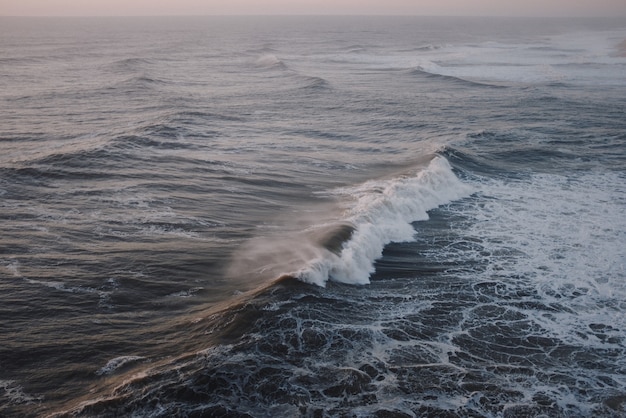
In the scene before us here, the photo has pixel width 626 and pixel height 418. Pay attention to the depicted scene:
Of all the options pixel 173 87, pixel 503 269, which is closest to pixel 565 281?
pixel 503 269

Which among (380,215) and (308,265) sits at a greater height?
(380,215)

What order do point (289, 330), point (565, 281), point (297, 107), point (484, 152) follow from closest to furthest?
1. point (289, 330)
2. point (565, 281)
3. point (484, 152)
4. point (297, 107)

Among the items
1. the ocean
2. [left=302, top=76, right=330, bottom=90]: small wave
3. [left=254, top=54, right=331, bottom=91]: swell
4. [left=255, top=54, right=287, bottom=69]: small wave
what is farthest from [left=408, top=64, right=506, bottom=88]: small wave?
the ocean

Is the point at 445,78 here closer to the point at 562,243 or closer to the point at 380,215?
the point at 380,215

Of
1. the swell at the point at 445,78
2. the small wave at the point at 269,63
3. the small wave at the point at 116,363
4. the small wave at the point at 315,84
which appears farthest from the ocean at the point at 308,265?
the small wave at the point at 269,63

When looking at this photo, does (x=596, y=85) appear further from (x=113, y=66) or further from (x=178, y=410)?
(x=178, y=410)

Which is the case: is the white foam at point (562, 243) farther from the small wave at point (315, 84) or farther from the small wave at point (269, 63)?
the small wave at point (269, 63)

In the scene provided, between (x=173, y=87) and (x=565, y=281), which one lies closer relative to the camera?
(x=565, y=281)

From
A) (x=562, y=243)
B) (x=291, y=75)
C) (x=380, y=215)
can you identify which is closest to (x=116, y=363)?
(x=380, y=215)
